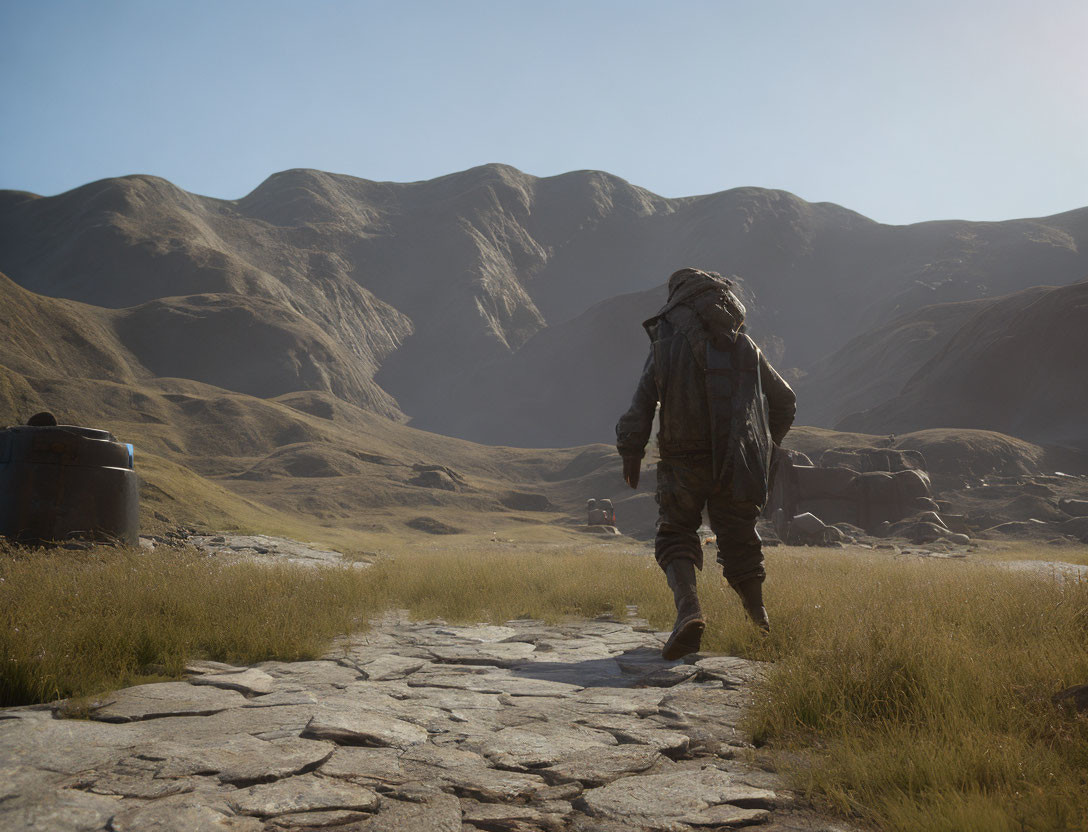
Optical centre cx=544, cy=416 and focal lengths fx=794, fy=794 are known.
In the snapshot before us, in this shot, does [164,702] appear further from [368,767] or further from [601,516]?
[601,516]

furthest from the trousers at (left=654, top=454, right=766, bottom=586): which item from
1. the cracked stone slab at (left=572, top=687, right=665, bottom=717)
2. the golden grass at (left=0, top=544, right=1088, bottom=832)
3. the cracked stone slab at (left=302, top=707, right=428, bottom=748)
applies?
the cracked stone slab at (left=302, top=707, right=428, bottom=748)

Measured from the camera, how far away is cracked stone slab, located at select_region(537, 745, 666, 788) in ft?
8.67

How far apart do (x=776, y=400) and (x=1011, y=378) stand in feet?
210

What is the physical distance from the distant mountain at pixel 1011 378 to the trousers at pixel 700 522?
55.8m

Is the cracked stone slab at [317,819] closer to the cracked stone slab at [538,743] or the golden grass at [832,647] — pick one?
the cracked stone slab at [538,743]

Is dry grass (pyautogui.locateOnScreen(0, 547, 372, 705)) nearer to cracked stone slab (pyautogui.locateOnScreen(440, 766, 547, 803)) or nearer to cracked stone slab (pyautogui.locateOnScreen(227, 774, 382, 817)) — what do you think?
cracked stone slab (pyautogui.locateOnScreen(227, 774, 382, 817))

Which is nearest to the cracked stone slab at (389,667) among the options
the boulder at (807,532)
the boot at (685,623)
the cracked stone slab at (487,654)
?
the cracked stone slab at (487,654)

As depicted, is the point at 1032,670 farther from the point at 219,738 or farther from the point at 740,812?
the point at 219,738

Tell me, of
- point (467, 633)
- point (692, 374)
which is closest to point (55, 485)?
point (467, 633)

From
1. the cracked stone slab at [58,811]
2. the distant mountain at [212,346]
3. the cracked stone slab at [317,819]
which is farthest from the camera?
the distant mountain at [212,346]

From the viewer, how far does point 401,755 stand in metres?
2.85

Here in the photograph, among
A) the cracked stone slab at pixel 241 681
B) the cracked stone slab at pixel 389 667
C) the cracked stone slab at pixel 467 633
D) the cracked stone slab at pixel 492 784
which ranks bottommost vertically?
the cracked stone slab at pixel 467 633

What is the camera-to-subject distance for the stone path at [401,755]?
2.23m

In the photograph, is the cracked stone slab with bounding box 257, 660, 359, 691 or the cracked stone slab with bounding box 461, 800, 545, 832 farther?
the cracked stone slab with bounding box 257, 660, 359, 691
